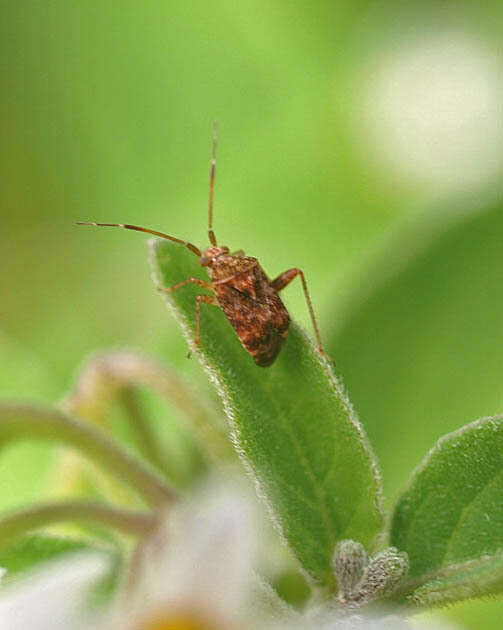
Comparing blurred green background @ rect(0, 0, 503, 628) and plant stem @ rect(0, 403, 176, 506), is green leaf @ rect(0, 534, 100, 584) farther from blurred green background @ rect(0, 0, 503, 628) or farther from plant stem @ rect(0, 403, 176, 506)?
blurred green background @ rect(0, 0, 503, 628)

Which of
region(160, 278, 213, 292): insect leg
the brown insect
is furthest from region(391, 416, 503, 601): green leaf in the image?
region(160, 278, 213, 292): insect leg

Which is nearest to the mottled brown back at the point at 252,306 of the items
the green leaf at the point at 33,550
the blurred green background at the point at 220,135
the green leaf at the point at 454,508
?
the green leaf at the point at 454,508

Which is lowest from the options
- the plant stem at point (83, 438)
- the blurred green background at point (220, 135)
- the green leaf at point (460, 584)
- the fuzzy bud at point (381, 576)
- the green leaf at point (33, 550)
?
the green leaf at point (460, 584)

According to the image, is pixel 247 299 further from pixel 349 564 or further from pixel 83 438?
pixel 349 564

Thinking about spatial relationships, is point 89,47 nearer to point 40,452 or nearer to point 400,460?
point 40,452

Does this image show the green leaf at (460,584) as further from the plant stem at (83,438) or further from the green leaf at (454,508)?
the plant stem at (83,438)

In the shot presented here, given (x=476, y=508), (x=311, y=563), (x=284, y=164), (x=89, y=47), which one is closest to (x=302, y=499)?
(x=311, y=563)

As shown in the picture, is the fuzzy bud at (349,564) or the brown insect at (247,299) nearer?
the fuzzy bud at (349,564)
